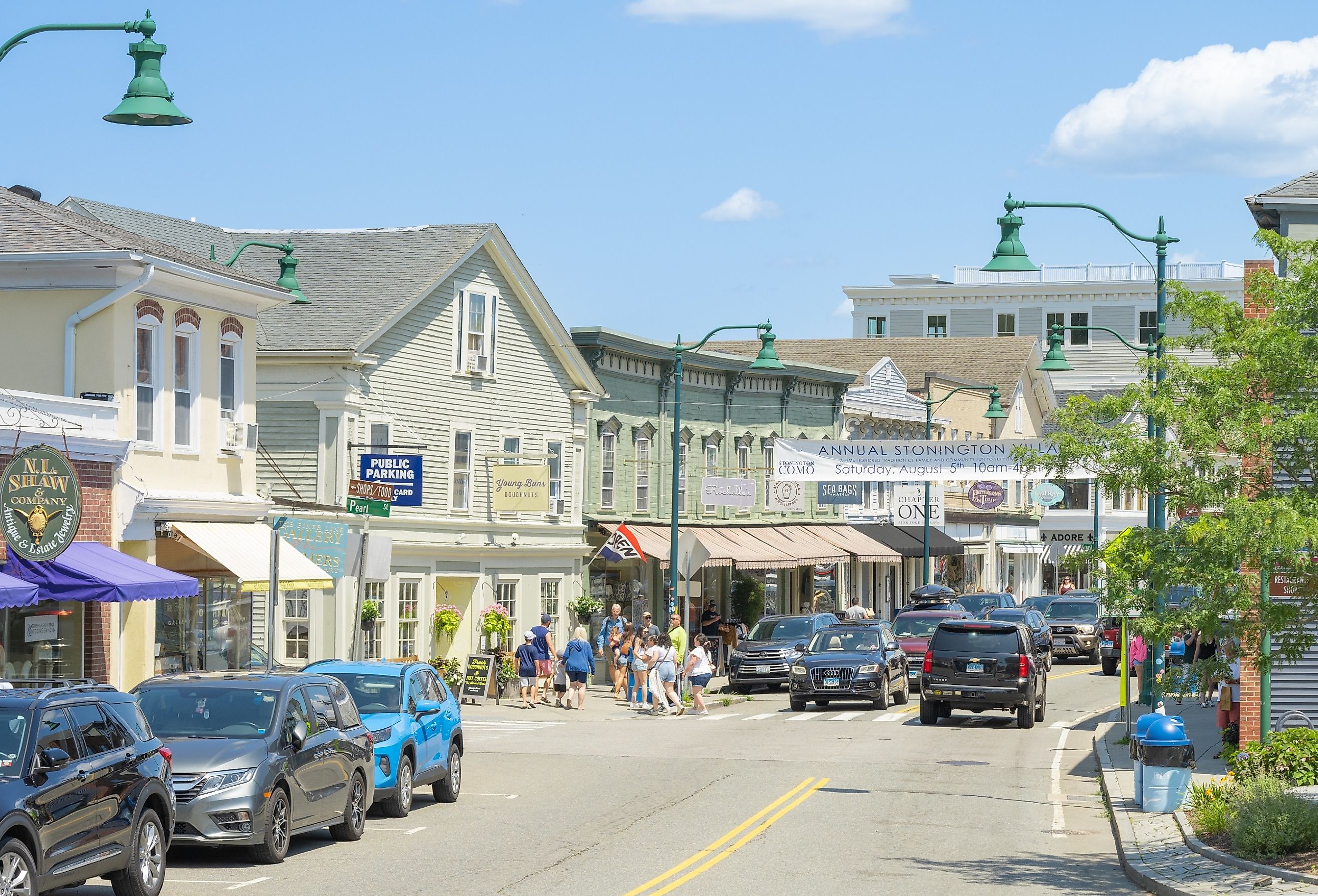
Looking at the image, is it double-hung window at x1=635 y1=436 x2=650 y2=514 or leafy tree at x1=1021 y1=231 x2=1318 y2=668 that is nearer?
leafy tree at x1=1021 y1=231 x2=1318 y2=668

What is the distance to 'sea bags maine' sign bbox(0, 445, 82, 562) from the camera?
1922 cm

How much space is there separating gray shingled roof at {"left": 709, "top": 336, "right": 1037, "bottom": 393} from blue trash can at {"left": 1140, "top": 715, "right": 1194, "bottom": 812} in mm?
49786

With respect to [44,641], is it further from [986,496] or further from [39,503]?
[986,496]

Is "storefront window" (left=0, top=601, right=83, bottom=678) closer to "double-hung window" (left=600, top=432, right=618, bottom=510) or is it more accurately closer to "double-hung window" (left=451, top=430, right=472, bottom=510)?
"double-hung window" (left=451, top=430, right=472, bottom=510)

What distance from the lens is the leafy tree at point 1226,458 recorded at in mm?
13938

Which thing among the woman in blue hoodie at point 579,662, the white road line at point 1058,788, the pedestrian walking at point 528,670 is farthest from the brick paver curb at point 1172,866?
the pedestrian walking at point 528,670

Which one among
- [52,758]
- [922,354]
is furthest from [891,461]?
[922,354]

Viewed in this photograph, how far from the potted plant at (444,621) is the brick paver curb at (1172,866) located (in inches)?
768

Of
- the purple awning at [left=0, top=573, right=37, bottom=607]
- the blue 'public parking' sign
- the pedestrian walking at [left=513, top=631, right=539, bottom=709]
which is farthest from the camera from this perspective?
the pedestrian walking at [left=513, top=631, right=539, bottom=709]

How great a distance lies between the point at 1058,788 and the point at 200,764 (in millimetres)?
11722

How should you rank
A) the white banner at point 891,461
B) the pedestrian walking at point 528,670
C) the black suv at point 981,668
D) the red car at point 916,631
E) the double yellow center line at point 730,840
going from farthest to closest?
the red car at point 916,631 < the white banner at point 891,461 < the pedestrian walking at point 528,670 < the black suv at point 981,668 < the double yellow center line at point 730,840

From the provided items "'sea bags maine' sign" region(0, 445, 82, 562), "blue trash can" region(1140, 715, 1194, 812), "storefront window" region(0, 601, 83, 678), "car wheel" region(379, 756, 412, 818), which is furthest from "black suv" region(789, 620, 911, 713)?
"'sea bags maine' sign" region(0, 445, 82, 562)

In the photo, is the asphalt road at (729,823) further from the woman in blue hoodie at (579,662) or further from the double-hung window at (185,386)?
the double-hung window at (185,386)

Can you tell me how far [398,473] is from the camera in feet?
105
